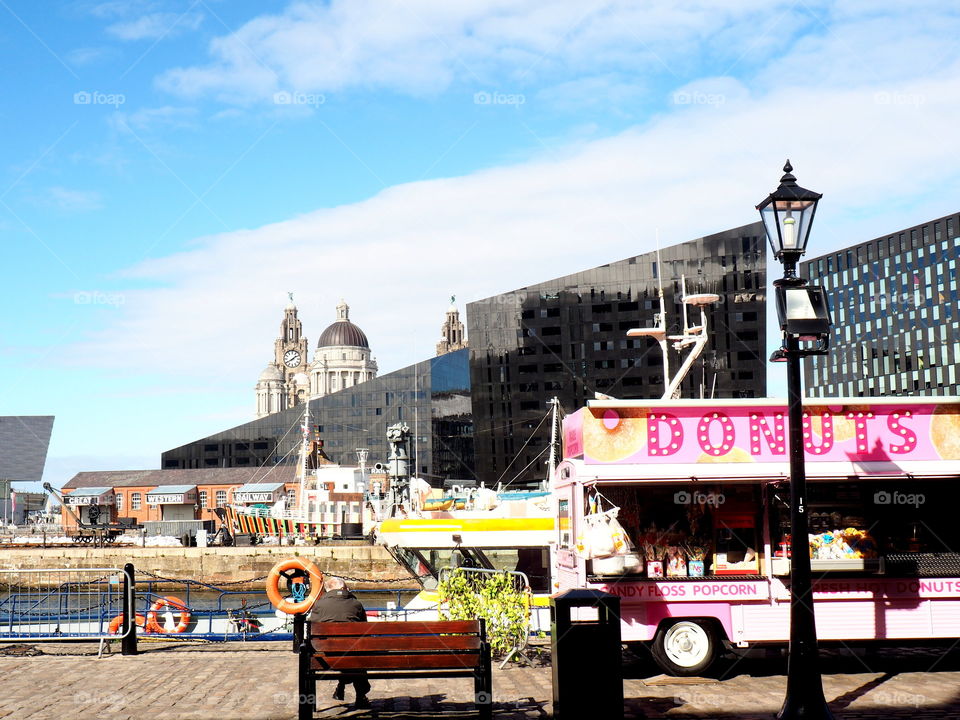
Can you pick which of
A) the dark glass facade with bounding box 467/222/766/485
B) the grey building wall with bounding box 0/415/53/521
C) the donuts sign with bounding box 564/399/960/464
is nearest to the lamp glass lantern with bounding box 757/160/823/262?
the donuts sign with bounding box 564/399/960/464

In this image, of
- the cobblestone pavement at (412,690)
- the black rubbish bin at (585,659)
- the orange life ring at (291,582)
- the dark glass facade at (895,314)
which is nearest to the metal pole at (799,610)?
the cobblestone pavement at (412,690)

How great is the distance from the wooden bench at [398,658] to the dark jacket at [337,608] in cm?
166

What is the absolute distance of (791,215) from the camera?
10.9 meters

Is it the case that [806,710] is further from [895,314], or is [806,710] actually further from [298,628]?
[895,314]

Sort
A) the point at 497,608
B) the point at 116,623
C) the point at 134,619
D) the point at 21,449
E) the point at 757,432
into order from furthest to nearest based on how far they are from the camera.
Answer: the point at 21,449 → the point at 116,623 → the point at 134,619 → the point at 757,432 → the point at 497,608

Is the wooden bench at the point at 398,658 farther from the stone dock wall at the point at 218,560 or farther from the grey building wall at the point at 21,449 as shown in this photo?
the grey building wall at the point at 21,449

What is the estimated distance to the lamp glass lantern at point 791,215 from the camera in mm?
10852

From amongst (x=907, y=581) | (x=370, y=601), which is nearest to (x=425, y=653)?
(x=907, y=581)

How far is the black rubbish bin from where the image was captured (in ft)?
31.3

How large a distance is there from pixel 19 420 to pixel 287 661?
110577 mm

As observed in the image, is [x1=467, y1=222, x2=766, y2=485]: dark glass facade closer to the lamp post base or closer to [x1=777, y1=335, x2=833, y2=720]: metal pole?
[x1=777, y1=335, x2=833, y2=720]: metal pole

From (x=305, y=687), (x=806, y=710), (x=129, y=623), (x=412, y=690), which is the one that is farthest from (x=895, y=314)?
(x=305, y=687)

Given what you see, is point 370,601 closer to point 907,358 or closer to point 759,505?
point 759,505

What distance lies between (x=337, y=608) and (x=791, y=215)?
22.2ft
